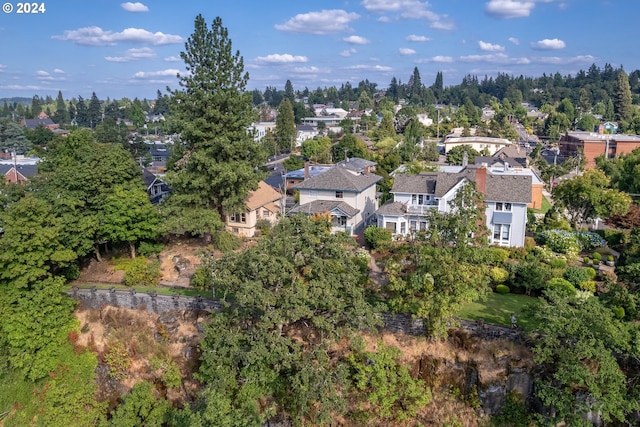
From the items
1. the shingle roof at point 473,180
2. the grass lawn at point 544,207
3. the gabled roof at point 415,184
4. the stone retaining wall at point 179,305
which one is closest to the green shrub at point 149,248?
the stone retaining wall at point 179,305

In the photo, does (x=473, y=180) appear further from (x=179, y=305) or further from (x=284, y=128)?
(x=284, y=128)

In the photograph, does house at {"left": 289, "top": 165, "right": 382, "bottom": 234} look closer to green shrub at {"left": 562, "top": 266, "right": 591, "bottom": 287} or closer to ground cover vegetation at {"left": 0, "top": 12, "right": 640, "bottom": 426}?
ground cover vegetation at {"left": 0, "top": 12, "right": 640, "bottom": 426}

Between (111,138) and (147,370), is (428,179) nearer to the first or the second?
(147,370)

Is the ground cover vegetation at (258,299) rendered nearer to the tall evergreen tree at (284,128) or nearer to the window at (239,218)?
the window at (239,218)

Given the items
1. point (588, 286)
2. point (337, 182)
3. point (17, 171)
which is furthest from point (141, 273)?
point (17, 171)

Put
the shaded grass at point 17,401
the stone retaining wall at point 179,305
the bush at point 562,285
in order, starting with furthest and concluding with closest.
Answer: the bush at point 562,285 → the shaded grass at point 17,401 → the stone retaining wall at point 179,305

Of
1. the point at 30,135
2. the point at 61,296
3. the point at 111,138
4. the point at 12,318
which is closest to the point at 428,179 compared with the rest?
the point at 61,296
